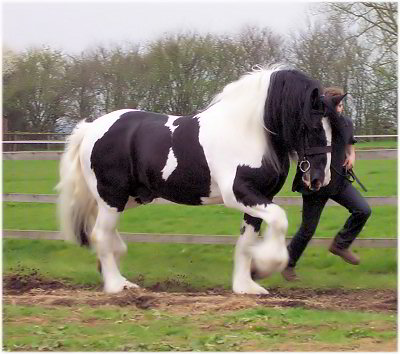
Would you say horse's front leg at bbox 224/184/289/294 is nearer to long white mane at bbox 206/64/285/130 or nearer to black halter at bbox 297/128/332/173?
black halter at bbox 297/128/332/173

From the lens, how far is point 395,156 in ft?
24.1

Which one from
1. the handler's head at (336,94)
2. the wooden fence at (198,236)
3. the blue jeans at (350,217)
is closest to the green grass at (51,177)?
the wooden fence at (198,236)

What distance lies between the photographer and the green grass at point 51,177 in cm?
1016

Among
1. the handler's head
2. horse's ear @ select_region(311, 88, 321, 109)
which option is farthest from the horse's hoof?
the handler's head

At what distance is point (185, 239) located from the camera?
7223 millimetres

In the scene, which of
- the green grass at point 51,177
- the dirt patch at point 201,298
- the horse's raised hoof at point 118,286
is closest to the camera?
the dirt patch at point 201,298

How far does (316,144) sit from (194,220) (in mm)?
3097

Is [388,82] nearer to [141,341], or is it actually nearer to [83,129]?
[83,129]

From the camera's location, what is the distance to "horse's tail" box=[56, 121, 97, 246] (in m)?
6.80

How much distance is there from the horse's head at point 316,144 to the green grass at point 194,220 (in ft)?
6.61

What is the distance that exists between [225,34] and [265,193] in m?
11.6

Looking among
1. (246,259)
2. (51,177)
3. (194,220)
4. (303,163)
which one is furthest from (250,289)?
(51,177)

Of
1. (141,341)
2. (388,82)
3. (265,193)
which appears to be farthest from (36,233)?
(388,82)

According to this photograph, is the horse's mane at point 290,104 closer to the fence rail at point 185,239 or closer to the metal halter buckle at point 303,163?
the metal halter buckle at point 303,163
